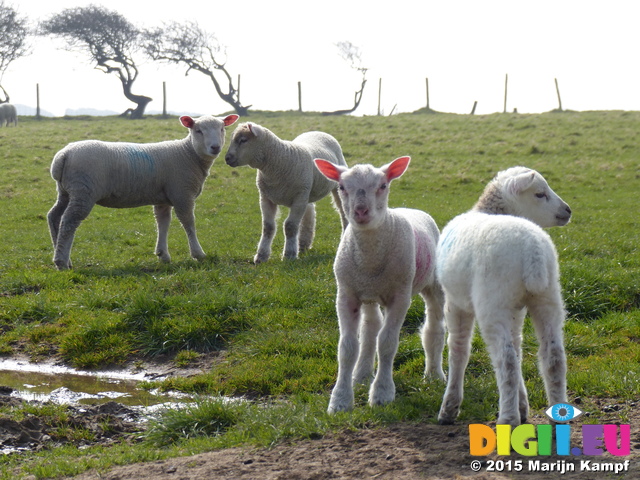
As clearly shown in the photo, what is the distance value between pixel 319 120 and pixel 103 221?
59.0 ft

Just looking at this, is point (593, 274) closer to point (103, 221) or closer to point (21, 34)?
point (103, 221)

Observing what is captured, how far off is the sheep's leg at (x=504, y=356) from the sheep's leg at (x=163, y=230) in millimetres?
7068

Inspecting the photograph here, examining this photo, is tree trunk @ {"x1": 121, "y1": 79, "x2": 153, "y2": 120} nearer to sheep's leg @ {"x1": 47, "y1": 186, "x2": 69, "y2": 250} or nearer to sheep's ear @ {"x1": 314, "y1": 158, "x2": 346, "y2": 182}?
sheep's leg @ {"x1": 47, "y1": 186, "x2": 69, "y2": 250}

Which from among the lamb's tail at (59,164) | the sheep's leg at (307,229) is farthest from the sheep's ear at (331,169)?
the lamb's tail at (59,164)

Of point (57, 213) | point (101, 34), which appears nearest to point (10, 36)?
point (101, 34)

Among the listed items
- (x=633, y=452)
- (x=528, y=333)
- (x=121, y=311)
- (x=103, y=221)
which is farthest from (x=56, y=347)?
(x=103, y=221)

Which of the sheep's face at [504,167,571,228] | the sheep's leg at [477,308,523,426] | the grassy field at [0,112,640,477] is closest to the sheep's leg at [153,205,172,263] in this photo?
the grassy field at [0,112,640,477]

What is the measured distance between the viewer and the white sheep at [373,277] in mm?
5012

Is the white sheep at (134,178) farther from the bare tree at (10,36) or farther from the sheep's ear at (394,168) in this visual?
the bare tree at (10,36)

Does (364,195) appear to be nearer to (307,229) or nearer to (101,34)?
(307,229)

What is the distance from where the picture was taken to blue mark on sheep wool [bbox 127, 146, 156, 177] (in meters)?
10.1

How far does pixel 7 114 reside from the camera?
111ft

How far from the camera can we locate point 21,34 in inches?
1892

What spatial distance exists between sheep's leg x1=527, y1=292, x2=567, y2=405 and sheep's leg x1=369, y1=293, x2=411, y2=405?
48.7 inches
